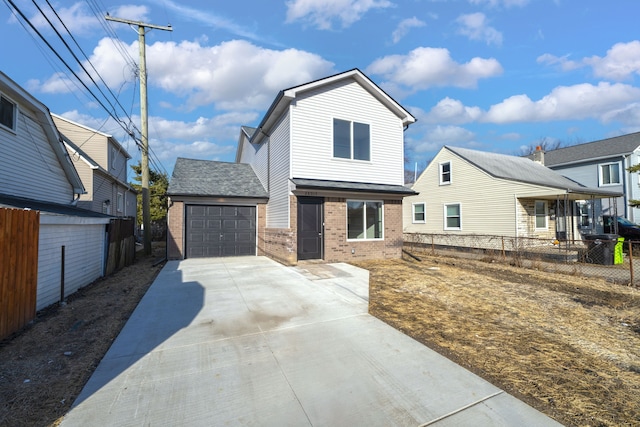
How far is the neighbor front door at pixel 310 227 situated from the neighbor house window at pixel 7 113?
327 inches

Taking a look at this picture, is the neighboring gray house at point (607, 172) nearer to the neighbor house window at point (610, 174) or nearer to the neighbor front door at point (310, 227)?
the neighbor house window at point (610, 174)

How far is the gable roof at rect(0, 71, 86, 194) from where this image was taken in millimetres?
7590

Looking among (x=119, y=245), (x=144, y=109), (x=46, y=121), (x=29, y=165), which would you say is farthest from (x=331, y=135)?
(x=29, y=165)

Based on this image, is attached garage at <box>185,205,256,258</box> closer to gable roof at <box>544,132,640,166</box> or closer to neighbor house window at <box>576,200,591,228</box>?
neighbor house window at <box>576,200,591,228</box>

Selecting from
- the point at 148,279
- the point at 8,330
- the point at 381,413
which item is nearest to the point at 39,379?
the point at 8,330

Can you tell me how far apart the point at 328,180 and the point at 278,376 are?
871cm

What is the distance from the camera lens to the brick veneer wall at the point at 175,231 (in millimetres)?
12070

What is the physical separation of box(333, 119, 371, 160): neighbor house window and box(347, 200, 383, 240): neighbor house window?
1.93 m

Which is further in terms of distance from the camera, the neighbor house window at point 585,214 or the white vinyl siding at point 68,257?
the neighbor house window at point 585,214

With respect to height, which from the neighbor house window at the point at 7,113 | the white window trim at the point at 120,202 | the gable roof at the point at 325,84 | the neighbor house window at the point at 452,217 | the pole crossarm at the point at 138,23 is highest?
the pole crossarm at the point at 138,23

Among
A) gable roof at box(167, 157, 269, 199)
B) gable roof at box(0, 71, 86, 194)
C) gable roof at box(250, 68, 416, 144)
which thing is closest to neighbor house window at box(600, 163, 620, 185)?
gable roof at box(250, 68, 416, 144)

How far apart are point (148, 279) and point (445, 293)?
8.03 meters

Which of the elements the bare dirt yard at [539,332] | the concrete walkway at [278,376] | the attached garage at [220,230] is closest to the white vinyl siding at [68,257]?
the concrete walkway at [278,376]

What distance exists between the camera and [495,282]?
820 cm
